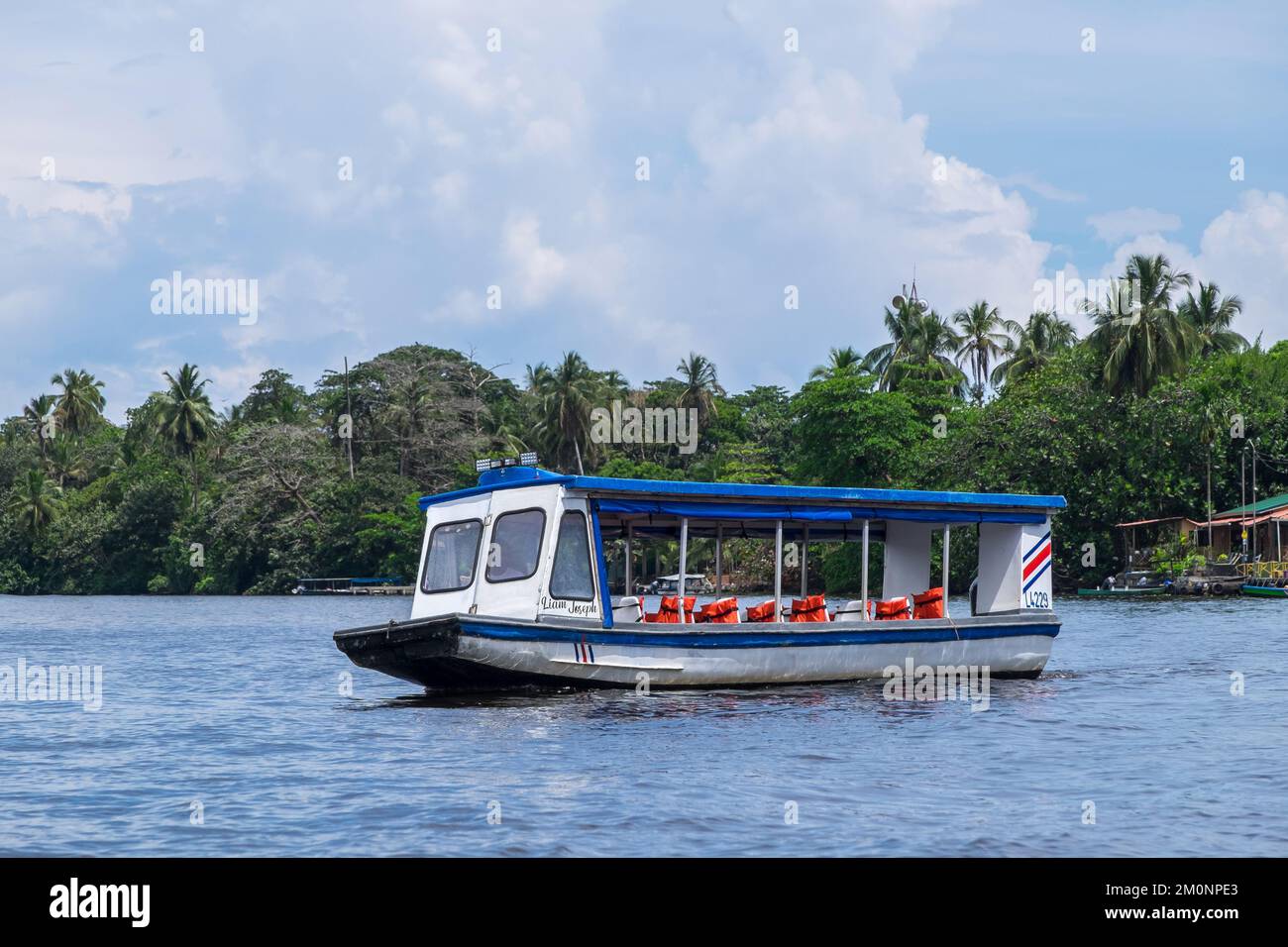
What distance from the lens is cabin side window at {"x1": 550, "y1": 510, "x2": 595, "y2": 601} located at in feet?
58.1

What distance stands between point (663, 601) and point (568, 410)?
2249 inches

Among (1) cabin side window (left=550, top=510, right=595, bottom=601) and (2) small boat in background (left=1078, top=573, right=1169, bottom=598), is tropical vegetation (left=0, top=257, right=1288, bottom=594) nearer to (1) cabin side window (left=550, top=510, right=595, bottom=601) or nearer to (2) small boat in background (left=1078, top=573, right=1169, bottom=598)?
(2) small boat in background (left=1078, top=573, right=1169, bottom=598)

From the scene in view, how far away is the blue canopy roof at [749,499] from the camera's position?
1814 cm

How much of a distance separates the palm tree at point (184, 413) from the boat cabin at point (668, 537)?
63.0 meters

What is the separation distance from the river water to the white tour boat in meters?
0.46

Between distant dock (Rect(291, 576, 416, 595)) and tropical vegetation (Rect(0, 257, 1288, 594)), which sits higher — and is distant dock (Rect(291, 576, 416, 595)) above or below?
below

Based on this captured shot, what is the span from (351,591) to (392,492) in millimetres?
5445

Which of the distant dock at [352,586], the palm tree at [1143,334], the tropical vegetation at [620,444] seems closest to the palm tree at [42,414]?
the tropical vegetation at [620,444]

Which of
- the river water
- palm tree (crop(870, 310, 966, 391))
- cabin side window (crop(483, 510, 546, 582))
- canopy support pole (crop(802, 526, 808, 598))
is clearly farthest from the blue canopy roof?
palm tree (crop(870, 310, 966, 391))

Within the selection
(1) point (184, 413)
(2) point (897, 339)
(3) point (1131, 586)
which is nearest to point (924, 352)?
(2) point (897, 339)

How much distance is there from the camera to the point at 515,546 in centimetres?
1805

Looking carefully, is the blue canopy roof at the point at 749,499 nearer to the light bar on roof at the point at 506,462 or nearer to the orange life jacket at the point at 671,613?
the light bar on roof at the point at 506,462

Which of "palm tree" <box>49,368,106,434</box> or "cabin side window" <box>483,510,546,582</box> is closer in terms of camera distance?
"cabin side window" <box>483,510,546,582</box>
